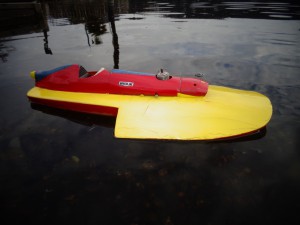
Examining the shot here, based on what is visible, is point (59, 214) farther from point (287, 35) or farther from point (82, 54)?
point (287, 35)

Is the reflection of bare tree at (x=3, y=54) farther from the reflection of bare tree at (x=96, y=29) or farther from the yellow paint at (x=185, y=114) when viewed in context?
the yellow paint at (x=185, y=114)

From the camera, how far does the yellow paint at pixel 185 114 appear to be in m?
5.22

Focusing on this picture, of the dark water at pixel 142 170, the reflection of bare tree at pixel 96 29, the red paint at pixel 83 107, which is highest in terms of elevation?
the reflection of bare tree at pixel 96 29

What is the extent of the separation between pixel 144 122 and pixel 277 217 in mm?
3271

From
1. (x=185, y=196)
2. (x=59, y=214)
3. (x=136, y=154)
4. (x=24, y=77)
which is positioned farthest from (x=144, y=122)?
(x=24, y=77)

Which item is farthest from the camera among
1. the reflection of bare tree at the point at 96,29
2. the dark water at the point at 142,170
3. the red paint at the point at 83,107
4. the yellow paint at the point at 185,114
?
the reflection of bare tree at the point at 96,29

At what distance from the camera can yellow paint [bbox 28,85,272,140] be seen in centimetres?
522

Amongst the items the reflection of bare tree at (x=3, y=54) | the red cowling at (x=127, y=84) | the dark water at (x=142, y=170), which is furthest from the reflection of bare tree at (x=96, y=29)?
the red cowling at (x=127, y=84)

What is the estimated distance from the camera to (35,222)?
3.66 meters

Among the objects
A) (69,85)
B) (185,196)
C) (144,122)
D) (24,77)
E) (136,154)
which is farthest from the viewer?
(24,77)

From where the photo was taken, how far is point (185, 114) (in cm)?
564

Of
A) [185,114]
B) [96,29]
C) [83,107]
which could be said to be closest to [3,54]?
[96,29]

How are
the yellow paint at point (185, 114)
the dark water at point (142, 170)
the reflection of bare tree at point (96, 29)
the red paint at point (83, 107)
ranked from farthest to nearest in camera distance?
the reflection of bare tree at point (96, 29)
the red paint at point (83, 107)
the yellow paint at point (185, 114)
the dark water at point (142, 170)

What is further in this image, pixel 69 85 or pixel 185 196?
pixel 69 85
